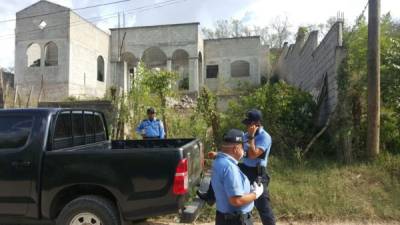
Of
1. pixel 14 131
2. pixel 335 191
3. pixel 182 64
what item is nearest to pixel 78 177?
pixel 14 131

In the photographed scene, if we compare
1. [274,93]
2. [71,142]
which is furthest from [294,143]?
[71,142]

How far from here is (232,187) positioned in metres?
3.62

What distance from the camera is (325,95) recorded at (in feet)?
36.8

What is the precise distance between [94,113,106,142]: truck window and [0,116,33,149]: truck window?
149 cm

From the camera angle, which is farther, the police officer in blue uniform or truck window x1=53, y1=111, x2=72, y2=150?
truck window x1=53, y1=111, x2=72, y2=150

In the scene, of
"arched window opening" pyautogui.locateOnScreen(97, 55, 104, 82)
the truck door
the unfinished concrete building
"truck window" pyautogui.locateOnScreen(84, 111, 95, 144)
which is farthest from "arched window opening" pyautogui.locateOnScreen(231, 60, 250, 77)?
the truck door

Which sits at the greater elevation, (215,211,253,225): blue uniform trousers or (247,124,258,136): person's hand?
(247,124,258,136): person's hand

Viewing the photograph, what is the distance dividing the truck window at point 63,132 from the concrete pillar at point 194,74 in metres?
29.1

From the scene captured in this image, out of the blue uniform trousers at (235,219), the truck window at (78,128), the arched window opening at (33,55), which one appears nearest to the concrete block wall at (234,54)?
the arched window opening at (33,55)

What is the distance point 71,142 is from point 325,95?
284 inches

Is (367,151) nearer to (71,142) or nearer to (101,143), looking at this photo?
(101,143)

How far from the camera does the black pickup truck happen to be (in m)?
4.86

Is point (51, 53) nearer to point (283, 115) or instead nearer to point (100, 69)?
Answer: point (100, 69)

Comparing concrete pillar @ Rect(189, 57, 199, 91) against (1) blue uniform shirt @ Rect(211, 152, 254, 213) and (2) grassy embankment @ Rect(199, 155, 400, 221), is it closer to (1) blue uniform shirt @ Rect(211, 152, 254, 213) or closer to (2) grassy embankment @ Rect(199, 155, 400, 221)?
(2) grassy embankment @ Rect(199, 155, 400, 221)
